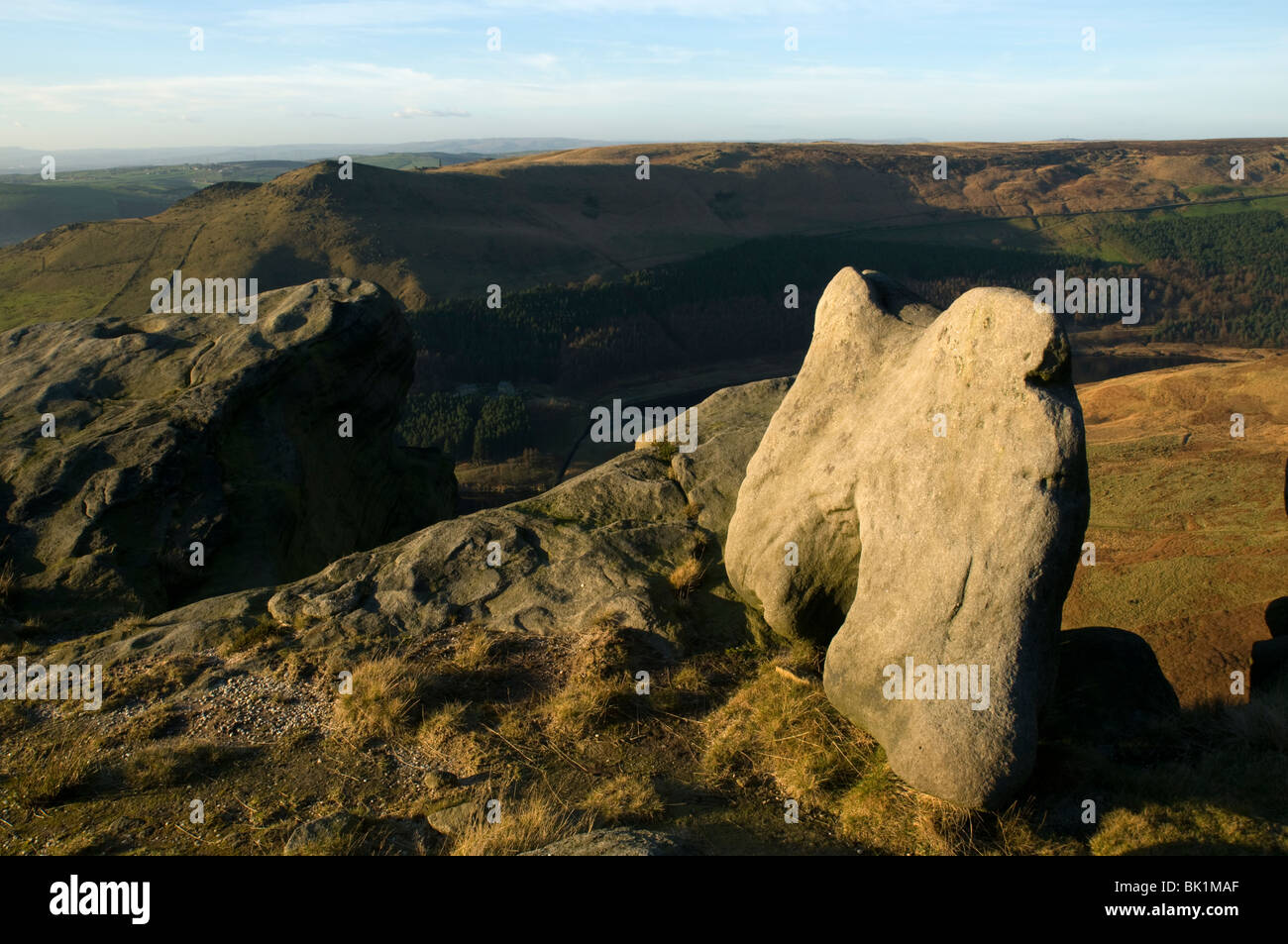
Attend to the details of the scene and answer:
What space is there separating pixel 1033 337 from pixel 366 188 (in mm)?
102451

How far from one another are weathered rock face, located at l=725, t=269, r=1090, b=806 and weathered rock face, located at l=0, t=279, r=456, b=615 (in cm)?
896

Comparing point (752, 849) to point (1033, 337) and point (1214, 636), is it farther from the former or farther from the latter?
point (1214, 636)

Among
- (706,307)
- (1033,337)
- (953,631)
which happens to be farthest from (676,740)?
(706,307)

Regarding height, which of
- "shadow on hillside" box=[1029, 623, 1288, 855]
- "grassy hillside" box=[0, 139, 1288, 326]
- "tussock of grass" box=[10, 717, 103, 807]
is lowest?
"shadow on hillside" box=[1029, 623, 1288, 855]

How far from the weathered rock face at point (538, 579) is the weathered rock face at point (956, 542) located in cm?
170

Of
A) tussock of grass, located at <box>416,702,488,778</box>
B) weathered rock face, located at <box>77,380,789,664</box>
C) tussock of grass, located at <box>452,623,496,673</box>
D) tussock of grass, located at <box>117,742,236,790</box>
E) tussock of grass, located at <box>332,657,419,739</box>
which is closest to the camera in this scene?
tussock of grass, located at <box>117,742,236,790</box>

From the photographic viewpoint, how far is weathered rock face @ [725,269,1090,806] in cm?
574

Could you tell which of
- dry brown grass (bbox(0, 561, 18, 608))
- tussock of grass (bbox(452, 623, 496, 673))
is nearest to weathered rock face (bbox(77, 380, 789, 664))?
tussock of grass (bbox(452, 623, 496, 673))

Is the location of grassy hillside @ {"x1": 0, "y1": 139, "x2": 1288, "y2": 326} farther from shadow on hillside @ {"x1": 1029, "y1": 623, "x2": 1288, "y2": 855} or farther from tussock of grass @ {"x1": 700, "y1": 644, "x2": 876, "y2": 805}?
shadow on hillside @ {"x1": 1029, "y1": 623, "x2": 1288, "y2": 855}

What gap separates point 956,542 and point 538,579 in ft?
15.0

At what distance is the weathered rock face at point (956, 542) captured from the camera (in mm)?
5738

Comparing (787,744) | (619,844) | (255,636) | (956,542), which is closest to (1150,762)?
(956,542)

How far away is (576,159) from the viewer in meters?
151

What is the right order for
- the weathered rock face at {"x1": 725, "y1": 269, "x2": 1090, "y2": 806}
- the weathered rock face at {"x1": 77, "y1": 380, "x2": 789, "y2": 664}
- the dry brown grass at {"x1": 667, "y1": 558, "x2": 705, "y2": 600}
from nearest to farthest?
the weathered rock face at {"x1": 725, "y1": 269, "x2": 1090, "y2": 806}, the weathered rock face at {"x1": 77, "y1": 380, "x2": 789, "y2": 664}, the dry brown grass at {"x1": 667, "y1": 558, "x2": 705, "y2": 600}
